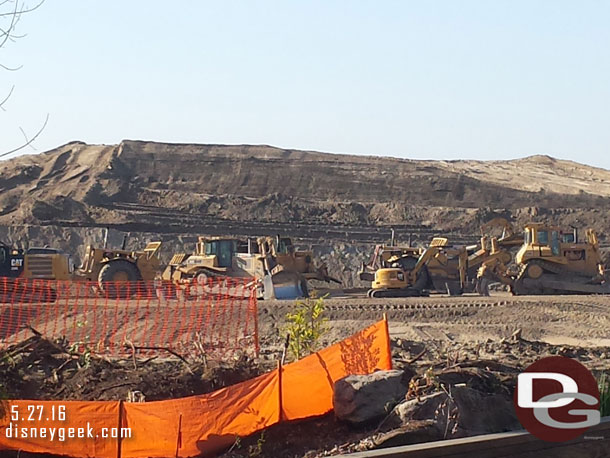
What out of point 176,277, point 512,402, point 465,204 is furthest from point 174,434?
point 465,204

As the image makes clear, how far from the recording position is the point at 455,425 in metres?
8.91

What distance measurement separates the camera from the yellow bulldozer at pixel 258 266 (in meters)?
29.3

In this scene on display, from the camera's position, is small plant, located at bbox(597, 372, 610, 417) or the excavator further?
the excavator

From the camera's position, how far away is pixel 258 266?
1168 inches

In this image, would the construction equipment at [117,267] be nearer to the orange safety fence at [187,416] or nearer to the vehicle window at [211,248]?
the vehicle window at [211,248]

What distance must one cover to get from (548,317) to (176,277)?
41.3 ft

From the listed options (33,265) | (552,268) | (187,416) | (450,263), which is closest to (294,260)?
(450,263)

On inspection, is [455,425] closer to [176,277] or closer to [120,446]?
[120,446]

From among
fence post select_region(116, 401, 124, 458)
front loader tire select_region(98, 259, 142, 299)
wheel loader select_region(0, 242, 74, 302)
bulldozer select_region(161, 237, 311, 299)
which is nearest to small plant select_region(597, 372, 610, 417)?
fence post select_region(116, 401, 124, 458)

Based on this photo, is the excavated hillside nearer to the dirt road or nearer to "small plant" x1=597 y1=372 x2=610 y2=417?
the dirt road

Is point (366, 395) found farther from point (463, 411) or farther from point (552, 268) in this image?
point (552, 268)

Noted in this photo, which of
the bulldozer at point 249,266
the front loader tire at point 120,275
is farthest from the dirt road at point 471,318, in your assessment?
the front loader tire at point 120,275

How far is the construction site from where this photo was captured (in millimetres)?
9336

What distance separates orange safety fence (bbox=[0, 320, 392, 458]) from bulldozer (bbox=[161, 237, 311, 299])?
1861cm
